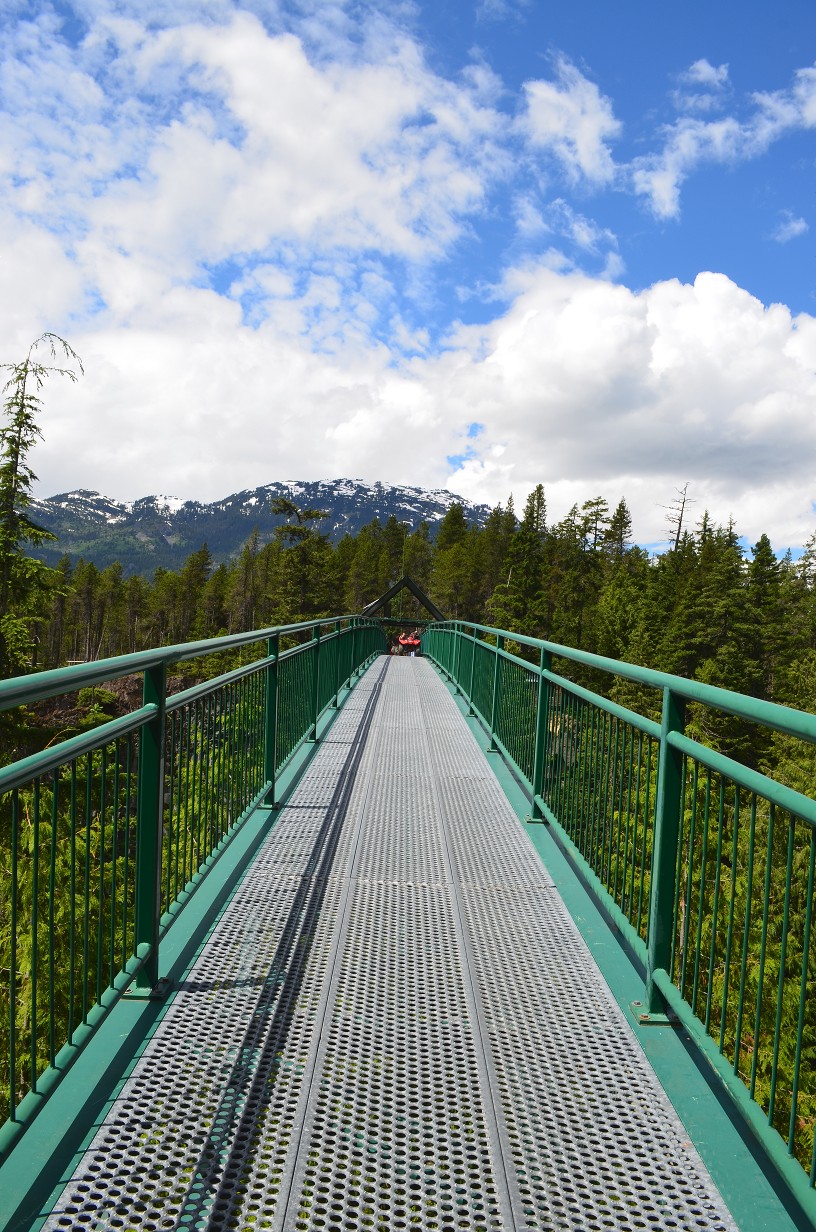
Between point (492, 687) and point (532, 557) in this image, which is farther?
point (532, 557)

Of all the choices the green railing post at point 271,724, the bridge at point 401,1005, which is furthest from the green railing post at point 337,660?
the bridge at point 401,1005

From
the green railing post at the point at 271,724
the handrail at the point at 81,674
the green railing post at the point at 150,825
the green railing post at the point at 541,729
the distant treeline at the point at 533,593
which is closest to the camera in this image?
the handrail at the point at 81,674

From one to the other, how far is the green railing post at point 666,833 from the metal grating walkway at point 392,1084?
1.33 feet

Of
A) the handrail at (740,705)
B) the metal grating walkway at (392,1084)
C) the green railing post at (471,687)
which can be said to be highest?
the handrail at (740,705)

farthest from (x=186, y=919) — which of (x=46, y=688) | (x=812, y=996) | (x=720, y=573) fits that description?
(x=720, y=573)

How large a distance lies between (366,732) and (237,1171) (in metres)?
6.88

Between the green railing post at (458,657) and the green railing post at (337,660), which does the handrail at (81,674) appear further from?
the green railing post at (458,657)

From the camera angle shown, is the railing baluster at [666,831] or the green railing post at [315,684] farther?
the green railing post at [315,684]

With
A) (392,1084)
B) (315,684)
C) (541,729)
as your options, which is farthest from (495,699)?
(392,1084)

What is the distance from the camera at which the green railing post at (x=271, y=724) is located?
572cm

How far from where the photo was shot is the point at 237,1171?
2.18 m

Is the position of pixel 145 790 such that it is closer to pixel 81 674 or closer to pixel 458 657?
pixel 81 674

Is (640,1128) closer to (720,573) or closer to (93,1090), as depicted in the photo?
(93,1090)

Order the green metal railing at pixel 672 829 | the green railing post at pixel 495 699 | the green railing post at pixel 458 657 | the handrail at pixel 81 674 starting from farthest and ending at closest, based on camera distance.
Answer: the green railing post at pixel 458 657 < the green railing post at pixel 495 699 < the green metal railing at pixel 672 829 < the handrail at pixel 81 674
